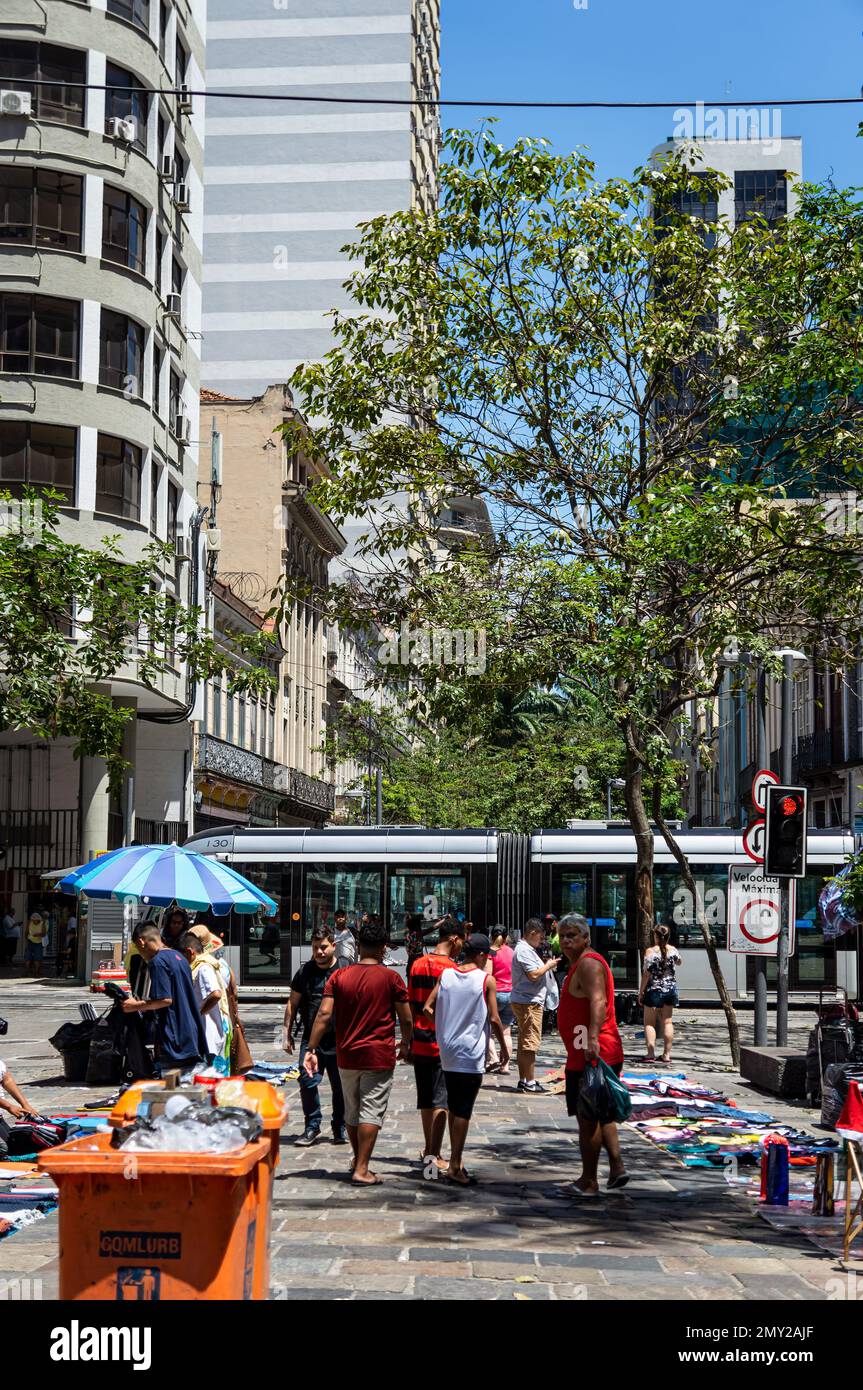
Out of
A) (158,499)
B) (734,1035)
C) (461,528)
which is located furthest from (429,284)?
(158,499)

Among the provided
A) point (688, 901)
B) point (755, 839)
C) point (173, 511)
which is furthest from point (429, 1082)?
point (173, 511)

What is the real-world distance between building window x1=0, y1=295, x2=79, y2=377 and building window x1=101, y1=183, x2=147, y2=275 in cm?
179

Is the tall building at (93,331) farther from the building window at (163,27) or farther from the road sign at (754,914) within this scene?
the road sign at (754,914)

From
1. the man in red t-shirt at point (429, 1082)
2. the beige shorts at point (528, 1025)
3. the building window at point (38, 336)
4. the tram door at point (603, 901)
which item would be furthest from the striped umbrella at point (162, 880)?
the building window at point (38, 336)

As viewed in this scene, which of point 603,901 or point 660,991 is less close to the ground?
point 603,901

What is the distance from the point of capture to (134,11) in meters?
34.8

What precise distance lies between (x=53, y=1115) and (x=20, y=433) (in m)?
20.9

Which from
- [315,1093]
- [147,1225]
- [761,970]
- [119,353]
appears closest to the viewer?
[147,1225]

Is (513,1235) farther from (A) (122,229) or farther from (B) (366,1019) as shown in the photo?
(A) (122,229)

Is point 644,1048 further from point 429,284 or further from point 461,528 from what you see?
point 429,284

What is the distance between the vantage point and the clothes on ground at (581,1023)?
10.7 meters

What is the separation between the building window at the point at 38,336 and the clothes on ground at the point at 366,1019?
24.3m

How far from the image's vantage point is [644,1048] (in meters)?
21.8

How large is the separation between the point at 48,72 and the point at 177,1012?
26236 mm
